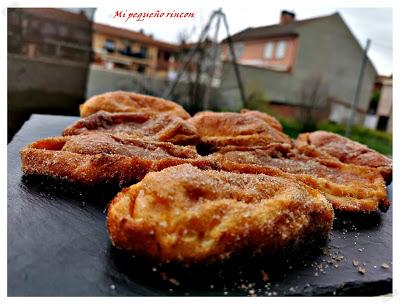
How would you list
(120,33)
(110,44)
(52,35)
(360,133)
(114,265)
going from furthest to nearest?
1. (360,133)
2. (110,44)
3. (52,35)
4. (120,33)
5. (114,265)

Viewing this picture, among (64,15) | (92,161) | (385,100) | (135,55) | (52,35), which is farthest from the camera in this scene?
(135,55)

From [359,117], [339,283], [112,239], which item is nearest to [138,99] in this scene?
[112,239]

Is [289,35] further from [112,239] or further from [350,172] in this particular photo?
[112,239]

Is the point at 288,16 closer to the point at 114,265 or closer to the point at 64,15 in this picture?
the point at 64,15

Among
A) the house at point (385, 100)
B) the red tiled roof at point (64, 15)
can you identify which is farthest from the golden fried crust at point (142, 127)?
the red tiled roof at point (64, 15)

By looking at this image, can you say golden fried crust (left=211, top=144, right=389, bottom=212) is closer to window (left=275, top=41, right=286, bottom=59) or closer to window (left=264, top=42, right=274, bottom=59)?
window (left=275, top=41, right=286, bottom=59)

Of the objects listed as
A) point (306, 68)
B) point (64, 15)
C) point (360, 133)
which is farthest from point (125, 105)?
point (306, 68)

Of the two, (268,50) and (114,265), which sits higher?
(268,50)

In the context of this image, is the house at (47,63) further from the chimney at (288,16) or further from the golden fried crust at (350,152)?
the golden fried crust at (350,152)
